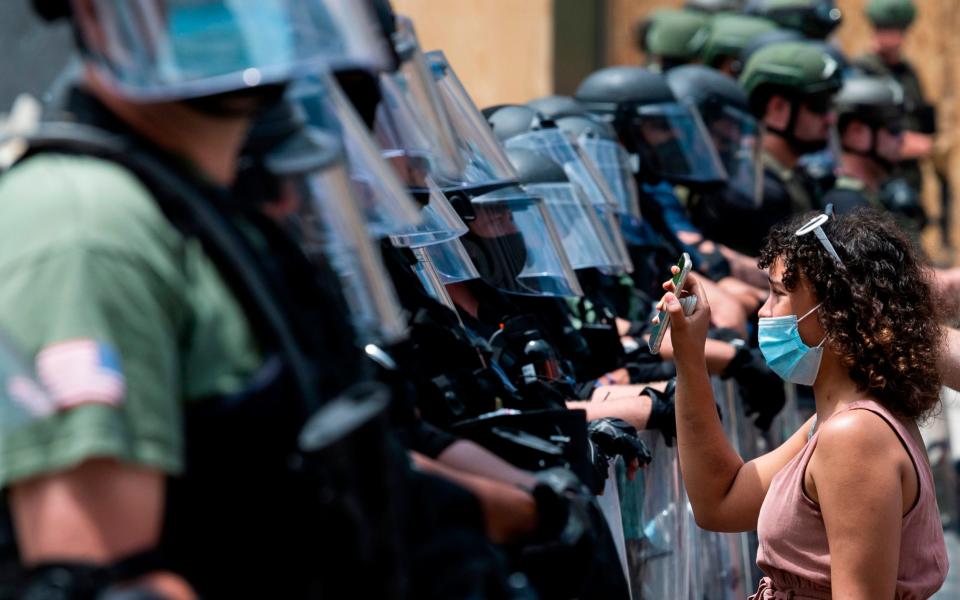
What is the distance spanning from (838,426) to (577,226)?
1789 millimetres

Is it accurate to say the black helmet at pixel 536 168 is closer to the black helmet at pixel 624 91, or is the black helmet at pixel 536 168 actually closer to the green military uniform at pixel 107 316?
the black helmet at pixel 624 91

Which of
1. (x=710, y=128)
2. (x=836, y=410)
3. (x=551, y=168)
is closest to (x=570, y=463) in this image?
(x=836, y=410)

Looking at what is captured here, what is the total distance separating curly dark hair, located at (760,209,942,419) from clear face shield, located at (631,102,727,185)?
2849mm

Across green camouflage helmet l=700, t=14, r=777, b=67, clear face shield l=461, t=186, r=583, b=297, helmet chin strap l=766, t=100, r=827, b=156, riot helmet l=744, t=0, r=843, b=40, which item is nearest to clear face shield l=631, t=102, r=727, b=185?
helmet chin strap l=766, t=100, r=827, b=156

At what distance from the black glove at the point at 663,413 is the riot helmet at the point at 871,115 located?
471 centimetres

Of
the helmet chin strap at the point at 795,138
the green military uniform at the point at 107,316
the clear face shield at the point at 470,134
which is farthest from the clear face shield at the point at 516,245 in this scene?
the helmet chin strap at the point at 795,138

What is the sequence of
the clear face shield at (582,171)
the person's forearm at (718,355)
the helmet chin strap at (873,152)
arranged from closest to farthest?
1. the person's forearm at (718,355)
2. the clear face shield at (582,171)
3. the helmet chin strap at (873,152)

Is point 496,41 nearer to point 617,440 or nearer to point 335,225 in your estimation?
point 617,440

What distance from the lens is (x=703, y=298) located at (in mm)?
3504

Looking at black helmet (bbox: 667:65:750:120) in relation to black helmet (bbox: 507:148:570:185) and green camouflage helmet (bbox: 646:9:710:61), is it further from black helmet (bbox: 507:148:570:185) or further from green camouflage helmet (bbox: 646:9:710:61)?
black helmet (bbox: 507:148:570:185)

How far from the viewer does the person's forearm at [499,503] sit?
7.55 ft

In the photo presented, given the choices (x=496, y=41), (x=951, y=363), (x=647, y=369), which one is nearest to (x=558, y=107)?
(x=647, y=369)

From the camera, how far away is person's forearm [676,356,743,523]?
3.50 metres

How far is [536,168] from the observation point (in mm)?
4777
